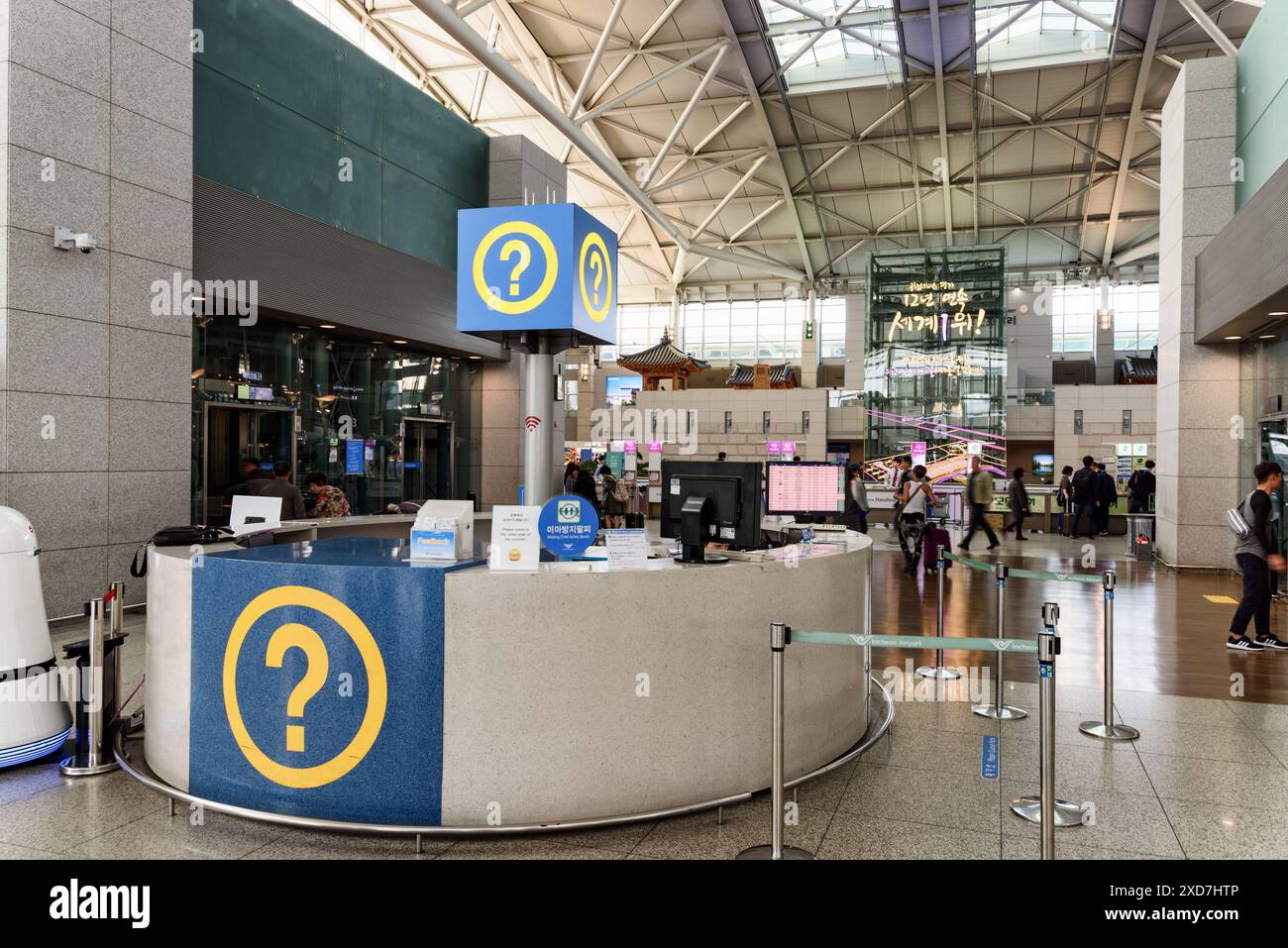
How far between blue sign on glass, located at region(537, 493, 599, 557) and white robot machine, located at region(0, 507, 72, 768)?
2590mm

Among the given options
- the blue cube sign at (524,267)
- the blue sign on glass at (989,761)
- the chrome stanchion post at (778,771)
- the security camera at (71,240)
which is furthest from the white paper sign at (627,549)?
the security camera at (71,240)

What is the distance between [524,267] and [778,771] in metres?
3.43

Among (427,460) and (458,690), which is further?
(427,460)

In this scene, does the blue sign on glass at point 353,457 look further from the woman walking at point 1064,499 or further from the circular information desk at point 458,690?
the woman walking at point 1064,499

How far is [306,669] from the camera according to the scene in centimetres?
337

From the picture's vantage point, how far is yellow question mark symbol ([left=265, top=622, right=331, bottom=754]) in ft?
11.0

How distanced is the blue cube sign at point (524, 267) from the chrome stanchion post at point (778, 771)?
252cm

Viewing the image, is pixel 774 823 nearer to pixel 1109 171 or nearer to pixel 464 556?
pixel 464 556

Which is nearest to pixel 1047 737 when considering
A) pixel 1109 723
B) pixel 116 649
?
pixel 1109 723

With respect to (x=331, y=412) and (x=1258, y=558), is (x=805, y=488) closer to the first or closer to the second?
(x=1258, y=558)

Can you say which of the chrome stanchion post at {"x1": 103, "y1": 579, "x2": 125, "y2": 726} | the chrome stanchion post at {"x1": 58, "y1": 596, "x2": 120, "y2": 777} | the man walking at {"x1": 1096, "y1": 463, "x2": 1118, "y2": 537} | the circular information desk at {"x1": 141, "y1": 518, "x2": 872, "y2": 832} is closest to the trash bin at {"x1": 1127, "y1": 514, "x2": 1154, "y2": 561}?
the man walking at {"x1": 1096, "y1": 463, "x2": 1118, "y2": 537}

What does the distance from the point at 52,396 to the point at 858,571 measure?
6624 millimetres
